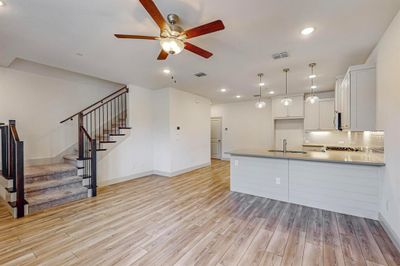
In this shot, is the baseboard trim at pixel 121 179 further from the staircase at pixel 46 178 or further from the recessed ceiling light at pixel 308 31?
the recessed ceiling light at pixel 308 31

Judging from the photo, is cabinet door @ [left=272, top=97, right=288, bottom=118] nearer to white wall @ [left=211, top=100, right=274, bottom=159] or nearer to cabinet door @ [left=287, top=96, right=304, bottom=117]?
cabinet door @ [left=287, top=96, right=304, bottom=117]

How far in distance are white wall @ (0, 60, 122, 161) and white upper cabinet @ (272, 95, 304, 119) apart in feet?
21.2

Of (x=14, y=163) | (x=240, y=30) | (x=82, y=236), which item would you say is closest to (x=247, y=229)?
(x=82, y=236)

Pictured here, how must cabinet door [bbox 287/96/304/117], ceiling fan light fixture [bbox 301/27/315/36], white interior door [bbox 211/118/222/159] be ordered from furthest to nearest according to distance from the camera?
1. white interior door [bbox 211/118/222/159]
2. cabinet door [bbox 287/96/304/117]
3. ceiling fan light fixture [bbox 301/27/315/36]

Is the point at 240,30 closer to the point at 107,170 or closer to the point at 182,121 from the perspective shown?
the point at 182,121

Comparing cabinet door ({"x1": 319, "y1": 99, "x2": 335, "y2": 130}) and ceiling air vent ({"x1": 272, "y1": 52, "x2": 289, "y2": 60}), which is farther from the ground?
ceiling air vent ({"x1": 272, "y1": 52, "x2": 289, "y2": 60})

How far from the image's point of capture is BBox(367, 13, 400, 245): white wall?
7.72ft

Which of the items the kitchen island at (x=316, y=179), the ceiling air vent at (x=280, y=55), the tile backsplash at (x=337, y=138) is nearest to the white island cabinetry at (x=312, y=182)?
the kitchen island at (x=316, y=179)

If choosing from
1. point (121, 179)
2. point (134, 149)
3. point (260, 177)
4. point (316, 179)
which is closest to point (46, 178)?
point (121, 179)

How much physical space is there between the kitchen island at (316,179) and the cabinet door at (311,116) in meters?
2.83

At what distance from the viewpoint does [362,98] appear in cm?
326

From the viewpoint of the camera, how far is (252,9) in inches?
87.0

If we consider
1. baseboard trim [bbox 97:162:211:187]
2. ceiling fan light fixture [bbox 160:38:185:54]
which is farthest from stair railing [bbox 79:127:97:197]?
ceiling fan light fixture [bbox 160:38:185:54]

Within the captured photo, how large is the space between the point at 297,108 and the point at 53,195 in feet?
24.5
